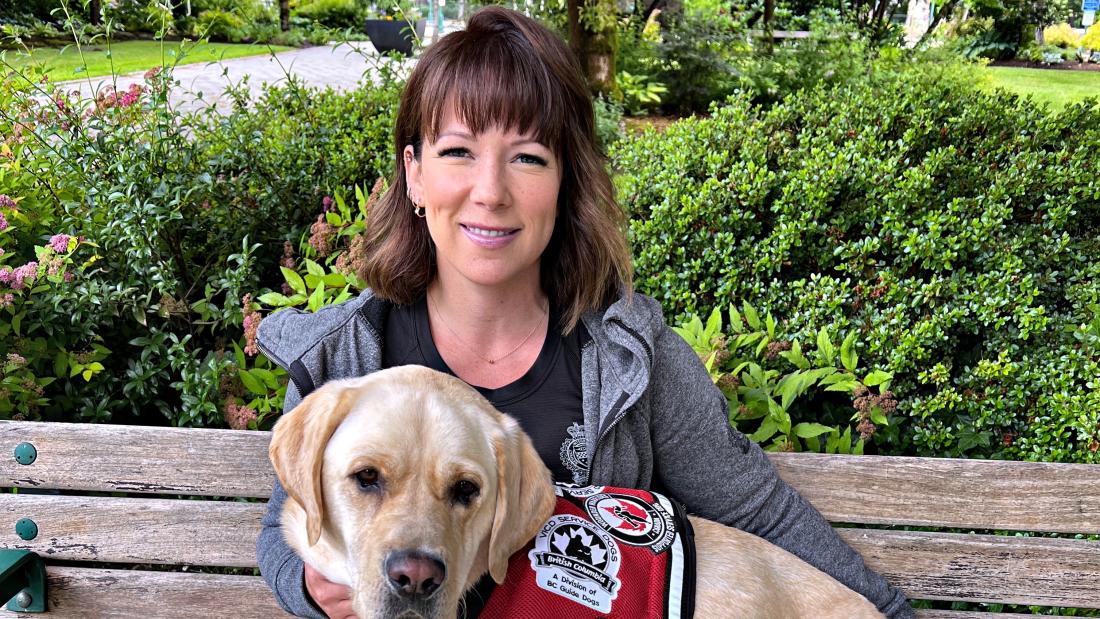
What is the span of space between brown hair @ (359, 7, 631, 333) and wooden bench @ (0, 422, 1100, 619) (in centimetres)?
73

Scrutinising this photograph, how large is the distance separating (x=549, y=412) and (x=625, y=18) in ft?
33.0

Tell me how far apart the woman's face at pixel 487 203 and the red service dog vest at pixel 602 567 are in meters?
0.67

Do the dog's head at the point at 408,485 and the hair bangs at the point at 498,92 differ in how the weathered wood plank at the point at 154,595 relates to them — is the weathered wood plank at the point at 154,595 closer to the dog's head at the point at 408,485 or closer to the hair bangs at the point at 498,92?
the dog's head at the point at 408,485

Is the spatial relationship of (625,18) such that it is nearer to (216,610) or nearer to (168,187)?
(168,187)

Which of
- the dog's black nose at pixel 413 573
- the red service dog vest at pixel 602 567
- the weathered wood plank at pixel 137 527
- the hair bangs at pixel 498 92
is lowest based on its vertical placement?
the weathered wood plank at pixel 137 527

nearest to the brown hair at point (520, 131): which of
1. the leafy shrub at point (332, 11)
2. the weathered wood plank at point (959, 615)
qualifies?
the weathered wood plank at point (959, 615)

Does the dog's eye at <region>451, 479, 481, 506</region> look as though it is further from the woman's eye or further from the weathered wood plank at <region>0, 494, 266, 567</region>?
the weathered wood plank at <region>0, 494, 266, 567</region>

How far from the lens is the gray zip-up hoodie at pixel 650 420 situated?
233 centimetres

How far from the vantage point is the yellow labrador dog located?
174 cm

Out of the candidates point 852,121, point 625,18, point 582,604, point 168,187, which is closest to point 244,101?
point 168,187

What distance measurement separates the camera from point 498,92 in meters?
2.21

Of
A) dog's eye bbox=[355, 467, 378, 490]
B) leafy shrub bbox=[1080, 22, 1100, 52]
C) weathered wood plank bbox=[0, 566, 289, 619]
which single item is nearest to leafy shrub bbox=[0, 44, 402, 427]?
weathered wood plank bbox=[0, 566, 289, 619]

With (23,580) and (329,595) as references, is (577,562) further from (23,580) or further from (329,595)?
(23,580)

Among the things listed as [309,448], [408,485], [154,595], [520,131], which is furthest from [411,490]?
[154,595]
